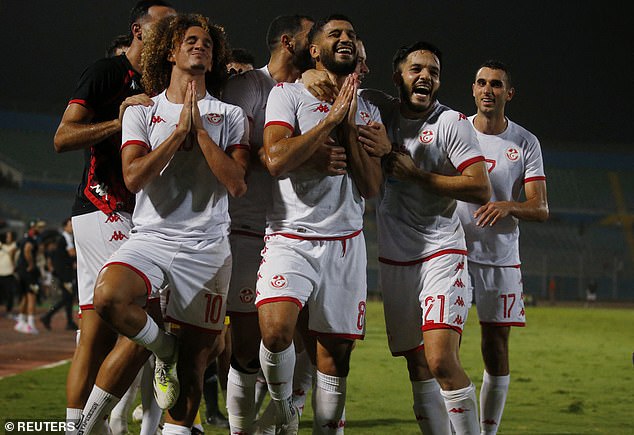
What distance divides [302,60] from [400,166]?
951 mm

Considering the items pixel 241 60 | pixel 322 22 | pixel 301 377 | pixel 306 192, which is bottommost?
pixel 301 377

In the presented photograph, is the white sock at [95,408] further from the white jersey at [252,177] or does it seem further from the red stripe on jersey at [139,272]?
the white jersey at [252,177]

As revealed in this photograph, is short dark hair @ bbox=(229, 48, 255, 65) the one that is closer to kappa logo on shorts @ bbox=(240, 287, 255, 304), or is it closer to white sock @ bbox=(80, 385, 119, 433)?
kappa logo on shorts @ bbox=(240, 287, 255, 304)

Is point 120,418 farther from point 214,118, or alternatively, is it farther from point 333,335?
point 214,118

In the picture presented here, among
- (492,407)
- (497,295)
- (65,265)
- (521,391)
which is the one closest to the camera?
(492,407)

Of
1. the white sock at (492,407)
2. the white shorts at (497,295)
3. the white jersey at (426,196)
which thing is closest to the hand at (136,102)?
the white jersey at (426,196)

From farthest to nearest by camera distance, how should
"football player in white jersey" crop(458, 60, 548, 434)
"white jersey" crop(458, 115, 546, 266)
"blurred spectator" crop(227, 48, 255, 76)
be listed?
1. "blurred spectator" crop(227, 48, 255, 76)
2. "white jersey" crop(458, 115, 546, 266)
3. "football player in white jersey" crop(458, 60, 548, 434)

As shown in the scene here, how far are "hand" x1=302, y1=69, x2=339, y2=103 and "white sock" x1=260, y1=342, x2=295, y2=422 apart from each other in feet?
4.36

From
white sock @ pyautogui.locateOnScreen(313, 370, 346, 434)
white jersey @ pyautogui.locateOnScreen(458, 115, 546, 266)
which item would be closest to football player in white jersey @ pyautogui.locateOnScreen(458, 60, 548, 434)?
white jersey @ pyautogui.locateOnScreen(458, 115, 546, 266)

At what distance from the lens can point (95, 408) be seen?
4.41 meters

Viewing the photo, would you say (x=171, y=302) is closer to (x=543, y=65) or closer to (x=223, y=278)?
(x=223, y=278)

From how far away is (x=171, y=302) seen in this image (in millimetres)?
4371

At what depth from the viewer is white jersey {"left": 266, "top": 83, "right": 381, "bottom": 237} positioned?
14.9 ft

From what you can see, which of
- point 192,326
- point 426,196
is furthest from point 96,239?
point 426,196
